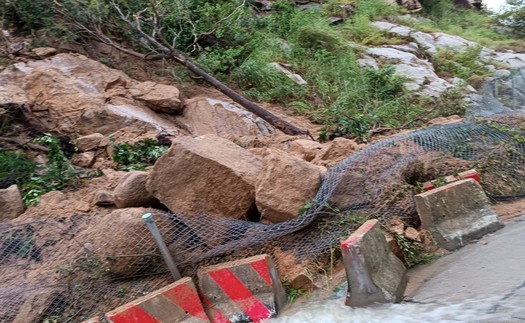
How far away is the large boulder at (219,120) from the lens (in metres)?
7.21

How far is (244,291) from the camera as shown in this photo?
10.6 feet

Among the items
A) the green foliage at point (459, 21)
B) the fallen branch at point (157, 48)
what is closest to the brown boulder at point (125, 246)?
the fallen branch at point (157, 48)

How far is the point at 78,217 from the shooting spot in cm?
412

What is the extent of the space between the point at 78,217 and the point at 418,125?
15.9ft

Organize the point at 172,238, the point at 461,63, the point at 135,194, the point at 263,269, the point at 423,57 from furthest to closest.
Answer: the point at 423,57
the point at 461,63
the point at 135,194
the point at 172,238
the point at 263,269

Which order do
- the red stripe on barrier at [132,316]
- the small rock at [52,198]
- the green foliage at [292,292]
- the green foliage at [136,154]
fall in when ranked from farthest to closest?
the green foliage at [136,154]
the small rock at [52,198]
the green foliage at [292,292]
the red stripe on barrier at [132,316]

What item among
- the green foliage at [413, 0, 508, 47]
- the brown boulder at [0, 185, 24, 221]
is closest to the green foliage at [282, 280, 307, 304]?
the brown boulder at [0, 185, 24, 221]

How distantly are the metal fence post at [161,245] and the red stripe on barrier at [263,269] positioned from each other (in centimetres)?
57

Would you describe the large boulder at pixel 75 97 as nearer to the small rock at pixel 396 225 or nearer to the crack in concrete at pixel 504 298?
the small rock at pixel 396 225

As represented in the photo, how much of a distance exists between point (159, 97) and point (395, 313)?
5.44 m

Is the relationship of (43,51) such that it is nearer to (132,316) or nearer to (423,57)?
(132,316)

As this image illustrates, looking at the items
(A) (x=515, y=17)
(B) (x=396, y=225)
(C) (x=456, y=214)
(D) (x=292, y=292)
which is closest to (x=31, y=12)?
(D) (x=292, y=292)

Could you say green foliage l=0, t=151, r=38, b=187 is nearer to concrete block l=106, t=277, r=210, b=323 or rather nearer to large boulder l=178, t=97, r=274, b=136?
large boulder l=178, t=97, r=274, b=136

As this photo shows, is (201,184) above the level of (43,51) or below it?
above
